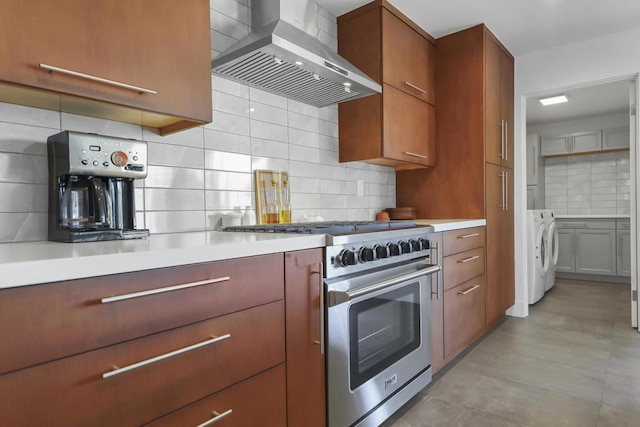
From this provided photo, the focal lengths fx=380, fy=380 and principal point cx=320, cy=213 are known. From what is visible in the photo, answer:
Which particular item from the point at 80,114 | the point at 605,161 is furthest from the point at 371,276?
the point at 605,161

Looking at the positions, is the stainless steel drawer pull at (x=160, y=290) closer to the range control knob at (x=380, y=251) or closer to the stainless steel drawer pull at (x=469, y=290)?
the range control knob at (x=380, y=251)

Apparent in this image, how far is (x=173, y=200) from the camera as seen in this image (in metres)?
1.69

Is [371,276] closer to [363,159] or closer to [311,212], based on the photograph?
[311,212]

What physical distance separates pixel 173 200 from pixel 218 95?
0.58m

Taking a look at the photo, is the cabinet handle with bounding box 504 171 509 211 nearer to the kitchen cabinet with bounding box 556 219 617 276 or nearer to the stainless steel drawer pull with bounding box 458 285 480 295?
the stainless steel drawer pull with bounding box 458 285 480 295

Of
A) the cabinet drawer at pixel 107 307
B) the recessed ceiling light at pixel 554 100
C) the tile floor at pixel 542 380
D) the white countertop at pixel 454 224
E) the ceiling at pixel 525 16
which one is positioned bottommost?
the tile floor at pixel 542 380

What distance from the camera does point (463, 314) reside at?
96.8 inches

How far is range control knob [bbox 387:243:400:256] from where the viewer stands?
1.74 meters

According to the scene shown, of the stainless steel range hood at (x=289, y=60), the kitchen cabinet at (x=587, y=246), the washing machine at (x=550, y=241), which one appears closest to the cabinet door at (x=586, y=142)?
the kitchen cabinet at (x=587, y=246)

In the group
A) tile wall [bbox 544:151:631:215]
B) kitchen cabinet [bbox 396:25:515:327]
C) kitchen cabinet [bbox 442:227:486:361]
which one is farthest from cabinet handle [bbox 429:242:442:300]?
tile wall [bbox 544:151:631:215]

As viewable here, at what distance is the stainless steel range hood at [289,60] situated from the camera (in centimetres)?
166

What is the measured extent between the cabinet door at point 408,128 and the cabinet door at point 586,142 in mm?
3716

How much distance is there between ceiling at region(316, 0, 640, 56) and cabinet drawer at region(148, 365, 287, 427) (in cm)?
224

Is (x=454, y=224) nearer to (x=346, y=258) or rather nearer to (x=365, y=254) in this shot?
(x=365, y=254)
